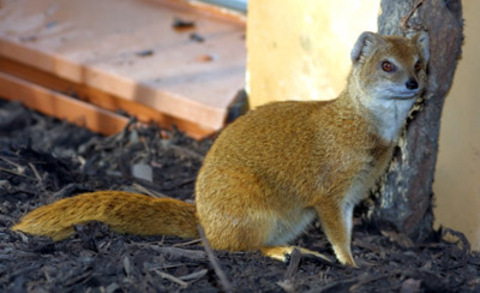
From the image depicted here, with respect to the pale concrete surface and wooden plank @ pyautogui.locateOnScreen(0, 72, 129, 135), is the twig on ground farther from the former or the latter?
wooden plank @ pyautogui.locateOnScreen(0, 72, 129, 135)

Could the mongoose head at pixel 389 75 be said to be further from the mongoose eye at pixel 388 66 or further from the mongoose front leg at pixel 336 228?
the mongoose front leg at pixel 336 228

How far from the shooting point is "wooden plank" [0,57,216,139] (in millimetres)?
5035

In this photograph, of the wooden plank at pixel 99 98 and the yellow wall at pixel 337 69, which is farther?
the wooden plank at pixel 99 98

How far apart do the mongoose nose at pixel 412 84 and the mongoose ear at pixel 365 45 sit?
0.25 m

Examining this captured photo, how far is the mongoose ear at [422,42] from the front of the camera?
10.7ft

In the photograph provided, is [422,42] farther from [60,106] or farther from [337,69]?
[60,106]

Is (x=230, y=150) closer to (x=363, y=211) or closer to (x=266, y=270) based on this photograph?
(x=266, y=270)

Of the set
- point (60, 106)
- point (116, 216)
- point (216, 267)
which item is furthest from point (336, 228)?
point (60, 106)

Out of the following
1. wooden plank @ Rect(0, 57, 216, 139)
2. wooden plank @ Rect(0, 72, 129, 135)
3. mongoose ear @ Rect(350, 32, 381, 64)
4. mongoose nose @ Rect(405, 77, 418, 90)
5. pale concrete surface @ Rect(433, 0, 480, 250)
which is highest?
mongoose ear @ Rect(350, 32, 381, 64)

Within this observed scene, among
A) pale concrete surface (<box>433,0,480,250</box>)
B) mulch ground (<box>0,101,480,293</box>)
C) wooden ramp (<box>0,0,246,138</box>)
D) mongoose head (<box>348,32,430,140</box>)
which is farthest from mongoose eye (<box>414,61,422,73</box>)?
wooden ramp (<box>0,0,246,138</box>)

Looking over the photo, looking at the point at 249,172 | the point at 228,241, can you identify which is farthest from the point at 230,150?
the point at 228,241

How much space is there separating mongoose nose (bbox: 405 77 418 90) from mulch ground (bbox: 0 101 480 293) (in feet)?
2.52

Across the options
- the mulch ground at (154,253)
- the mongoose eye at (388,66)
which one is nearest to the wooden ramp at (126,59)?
the mulch ground at (154,253)

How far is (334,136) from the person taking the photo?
3424 mm
